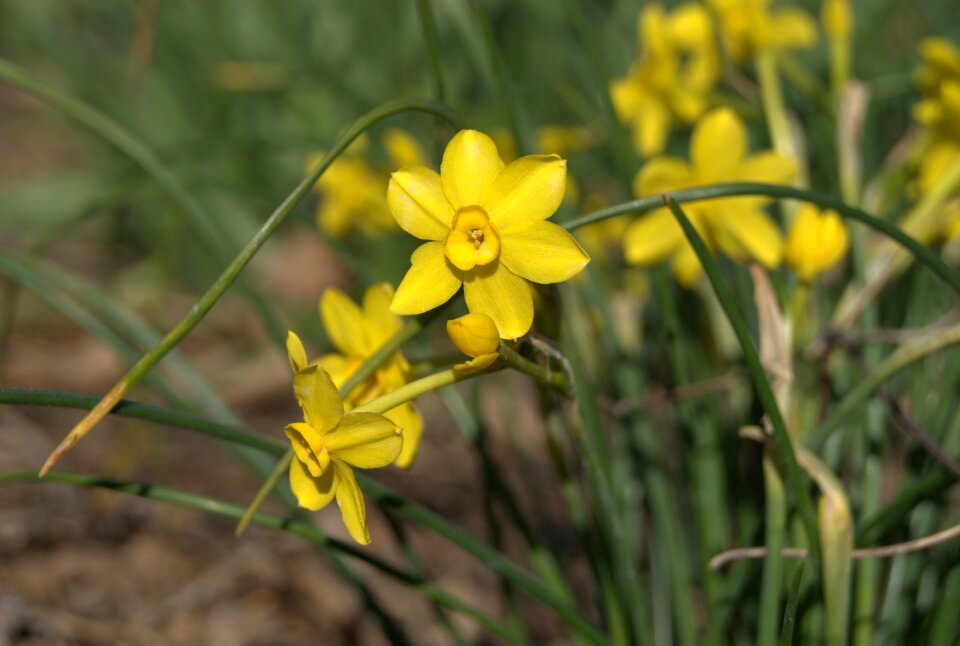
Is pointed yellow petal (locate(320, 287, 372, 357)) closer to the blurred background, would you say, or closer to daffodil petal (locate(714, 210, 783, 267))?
the blurred background

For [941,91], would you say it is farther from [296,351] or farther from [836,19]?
[296,351]

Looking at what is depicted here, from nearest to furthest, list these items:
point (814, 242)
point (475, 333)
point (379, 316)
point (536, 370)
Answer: point (475, 333), point (536, 370), point (379, 316), point (814, 242)

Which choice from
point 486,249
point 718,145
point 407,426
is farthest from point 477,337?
point 718,145

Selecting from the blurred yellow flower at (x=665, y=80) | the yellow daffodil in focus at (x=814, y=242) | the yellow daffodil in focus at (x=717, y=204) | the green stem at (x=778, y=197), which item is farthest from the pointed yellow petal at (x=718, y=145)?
the blurred yellow flower at (x=665, y=80)

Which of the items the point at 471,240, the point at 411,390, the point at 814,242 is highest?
the point at 814,242

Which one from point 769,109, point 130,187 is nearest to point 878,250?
point 769,109

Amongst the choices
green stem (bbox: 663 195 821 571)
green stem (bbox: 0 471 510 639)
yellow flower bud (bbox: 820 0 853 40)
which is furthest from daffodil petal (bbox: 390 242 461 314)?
yellow flower bud (bbox: 820 0 853 40)

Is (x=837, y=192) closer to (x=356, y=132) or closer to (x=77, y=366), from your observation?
(x=356, y=132)
